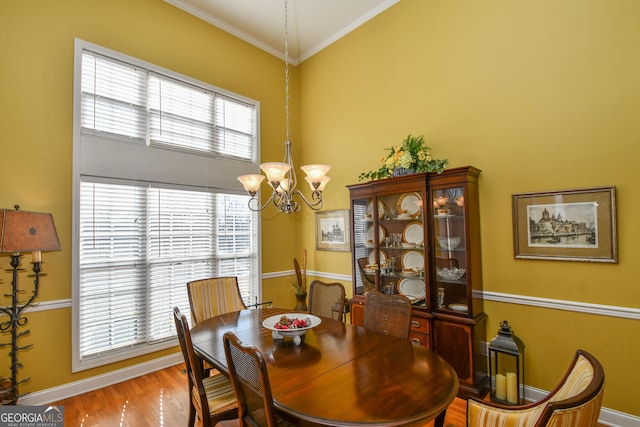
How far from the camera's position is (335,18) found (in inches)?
155

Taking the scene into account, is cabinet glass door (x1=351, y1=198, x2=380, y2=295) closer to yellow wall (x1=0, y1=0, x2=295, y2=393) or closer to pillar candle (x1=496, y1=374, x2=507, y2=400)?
pillar candle (x1=496, y1=374, x2=507, y2=400)

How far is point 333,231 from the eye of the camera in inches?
167

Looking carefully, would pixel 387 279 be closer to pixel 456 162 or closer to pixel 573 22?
pixel 456 162

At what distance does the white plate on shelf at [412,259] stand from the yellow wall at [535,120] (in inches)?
23.8

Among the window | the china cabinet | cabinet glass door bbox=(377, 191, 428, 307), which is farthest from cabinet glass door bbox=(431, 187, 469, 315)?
the window

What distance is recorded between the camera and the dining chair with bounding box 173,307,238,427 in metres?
1.76

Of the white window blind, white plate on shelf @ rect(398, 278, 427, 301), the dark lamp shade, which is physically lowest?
white plate on shelf @ rect(398, 278, 427, 301)

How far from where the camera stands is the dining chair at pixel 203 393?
1.76 meters

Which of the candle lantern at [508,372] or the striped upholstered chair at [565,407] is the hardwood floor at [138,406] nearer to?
the candle lantern at [508,372]

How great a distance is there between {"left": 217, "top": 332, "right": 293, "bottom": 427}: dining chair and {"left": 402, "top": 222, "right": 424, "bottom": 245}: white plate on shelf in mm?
2162

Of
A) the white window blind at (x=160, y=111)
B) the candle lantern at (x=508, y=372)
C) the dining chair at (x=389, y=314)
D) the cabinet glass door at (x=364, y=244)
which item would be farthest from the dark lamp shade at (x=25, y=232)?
→ the candle lantern at (x=508, y=372)

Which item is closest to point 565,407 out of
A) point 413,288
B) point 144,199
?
point 413,288

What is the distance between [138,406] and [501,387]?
3.09 meters

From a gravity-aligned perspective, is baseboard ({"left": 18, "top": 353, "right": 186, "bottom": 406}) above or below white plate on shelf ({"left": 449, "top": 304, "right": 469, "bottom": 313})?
below
